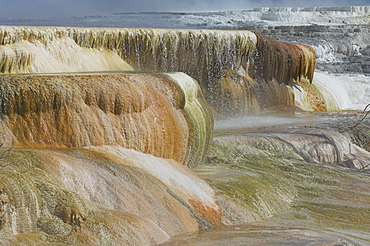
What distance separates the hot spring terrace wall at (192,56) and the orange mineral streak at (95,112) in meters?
2.82

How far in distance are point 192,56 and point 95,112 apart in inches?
231

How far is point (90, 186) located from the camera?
448 cm

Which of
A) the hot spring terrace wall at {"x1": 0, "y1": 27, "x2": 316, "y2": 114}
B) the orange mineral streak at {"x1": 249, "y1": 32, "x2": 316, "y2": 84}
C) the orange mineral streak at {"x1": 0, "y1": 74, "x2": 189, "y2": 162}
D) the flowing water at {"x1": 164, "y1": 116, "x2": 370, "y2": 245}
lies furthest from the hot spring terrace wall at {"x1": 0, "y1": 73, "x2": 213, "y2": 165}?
the orange mineral streak at {"x1": 249, "y1": 32, "x2": 316, "y2": 84}

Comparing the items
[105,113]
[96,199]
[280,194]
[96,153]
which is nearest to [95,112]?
[105,113]

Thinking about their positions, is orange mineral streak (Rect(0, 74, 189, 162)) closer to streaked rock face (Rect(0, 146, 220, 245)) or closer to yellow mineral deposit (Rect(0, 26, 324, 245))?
yellow mineral deposit (Rect(0, 26, 324, 245))

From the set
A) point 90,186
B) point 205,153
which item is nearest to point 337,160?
point 205,153

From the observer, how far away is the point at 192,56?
1124cm

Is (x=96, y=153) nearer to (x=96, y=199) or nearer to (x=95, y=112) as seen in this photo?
(x=95, y=112)

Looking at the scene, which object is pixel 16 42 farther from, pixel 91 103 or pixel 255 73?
pixel 255 73

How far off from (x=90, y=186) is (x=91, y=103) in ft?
4.02

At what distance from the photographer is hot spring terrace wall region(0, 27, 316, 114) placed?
912 cm

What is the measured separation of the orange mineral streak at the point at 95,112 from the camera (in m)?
5.14

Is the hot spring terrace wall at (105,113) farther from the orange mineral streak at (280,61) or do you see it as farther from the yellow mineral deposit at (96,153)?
the orange mineral streak at (280,61)

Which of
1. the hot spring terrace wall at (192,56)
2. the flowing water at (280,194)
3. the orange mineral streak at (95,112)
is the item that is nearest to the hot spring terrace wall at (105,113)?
the orange mineral streak at (95,112)
